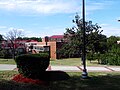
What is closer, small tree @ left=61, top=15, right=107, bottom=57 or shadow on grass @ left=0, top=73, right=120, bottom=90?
shadow on grass @ left=0, top=73, right=120, bottom=90

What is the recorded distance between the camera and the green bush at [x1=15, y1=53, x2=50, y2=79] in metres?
16.9

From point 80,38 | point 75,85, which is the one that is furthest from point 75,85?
point 80,38

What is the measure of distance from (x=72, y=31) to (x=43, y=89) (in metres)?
16.4

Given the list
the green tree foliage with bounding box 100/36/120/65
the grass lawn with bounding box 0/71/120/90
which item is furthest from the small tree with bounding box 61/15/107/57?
the grass lawn with bounding box 0/71/120/90

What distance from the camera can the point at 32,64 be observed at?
1695 centimetres

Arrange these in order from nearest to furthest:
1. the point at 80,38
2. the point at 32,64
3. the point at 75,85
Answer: the point at 75,85, the point at 32,64, the point at 80,38

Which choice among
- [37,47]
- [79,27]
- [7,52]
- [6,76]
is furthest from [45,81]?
[37,47]

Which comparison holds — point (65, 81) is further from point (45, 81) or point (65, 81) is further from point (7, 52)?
point (7, 52)

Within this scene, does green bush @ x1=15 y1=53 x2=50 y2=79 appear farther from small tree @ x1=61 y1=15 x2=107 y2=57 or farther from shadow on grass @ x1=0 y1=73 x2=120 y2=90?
small tree @ x1=61 y1=15 x2=107 y2=57

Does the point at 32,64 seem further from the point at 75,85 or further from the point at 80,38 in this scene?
the point at 80,38

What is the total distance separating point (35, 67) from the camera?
17.0 m

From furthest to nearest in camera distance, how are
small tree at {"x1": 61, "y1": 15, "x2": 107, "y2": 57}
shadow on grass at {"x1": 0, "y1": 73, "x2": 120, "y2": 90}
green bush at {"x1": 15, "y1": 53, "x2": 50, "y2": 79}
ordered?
small tree at {"x1": 61, "y1": 15, "x2": 107, "y2": 57} → green bush at {"x1": 15, "y1": 53, "x2": 50, "y2": 79} → shadow on grass at {"x1": 0, "y1": 73, "x2": 120, "y2": 90}

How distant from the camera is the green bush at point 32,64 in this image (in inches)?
666

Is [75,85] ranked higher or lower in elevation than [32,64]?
lower
